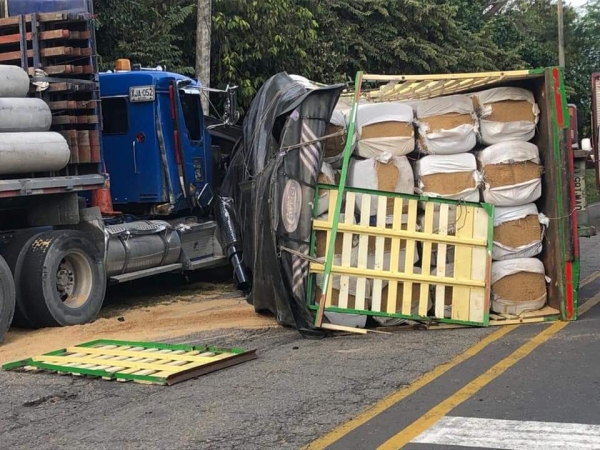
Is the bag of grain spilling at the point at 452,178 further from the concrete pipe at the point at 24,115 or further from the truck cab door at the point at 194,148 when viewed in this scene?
the concrete pipe at the point at 24,115

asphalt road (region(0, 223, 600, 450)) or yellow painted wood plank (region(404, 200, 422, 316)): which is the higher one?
yellow painted wood plank (region(404, 200, 422, 316))

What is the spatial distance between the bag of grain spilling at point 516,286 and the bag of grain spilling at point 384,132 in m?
1.54

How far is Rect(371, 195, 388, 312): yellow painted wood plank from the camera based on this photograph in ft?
25.5

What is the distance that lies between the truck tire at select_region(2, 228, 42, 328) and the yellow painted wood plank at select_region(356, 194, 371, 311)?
340 centimetres

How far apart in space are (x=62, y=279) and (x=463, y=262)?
423 centimetres

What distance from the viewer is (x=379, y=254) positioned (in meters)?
7.84

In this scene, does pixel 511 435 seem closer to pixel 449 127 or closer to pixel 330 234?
pixel 330 234

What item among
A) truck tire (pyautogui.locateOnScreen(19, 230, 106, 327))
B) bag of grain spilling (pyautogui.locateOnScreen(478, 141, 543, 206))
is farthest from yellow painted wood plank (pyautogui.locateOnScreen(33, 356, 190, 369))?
bag of grain spilling (pyautogui.locateOnScreen(478, 141, 543, 206))

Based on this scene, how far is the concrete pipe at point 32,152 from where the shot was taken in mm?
7629

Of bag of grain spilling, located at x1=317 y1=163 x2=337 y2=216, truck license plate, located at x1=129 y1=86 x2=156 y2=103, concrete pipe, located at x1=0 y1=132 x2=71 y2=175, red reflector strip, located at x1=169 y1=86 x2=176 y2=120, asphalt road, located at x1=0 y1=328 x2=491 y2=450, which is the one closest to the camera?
asphalt road, located at x1=0 y1=328 x2=491 y2=450

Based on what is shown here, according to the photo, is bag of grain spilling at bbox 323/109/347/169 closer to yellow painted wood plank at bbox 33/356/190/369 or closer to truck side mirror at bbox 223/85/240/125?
truck side mirror at bbox 223/85/240/125

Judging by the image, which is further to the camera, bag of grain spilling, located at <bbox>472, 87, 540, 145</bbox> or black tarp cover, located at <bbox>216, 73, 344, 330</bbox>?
bag of grain spilling, located at <bbox>472, 87, 540, 145</bbox>

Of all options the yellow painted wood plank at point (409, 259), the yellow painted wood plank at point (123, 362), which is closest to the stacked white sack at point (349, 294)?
the yellow painted wood plank at point (409, 259)

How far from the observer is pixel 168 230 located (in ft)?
33.3
